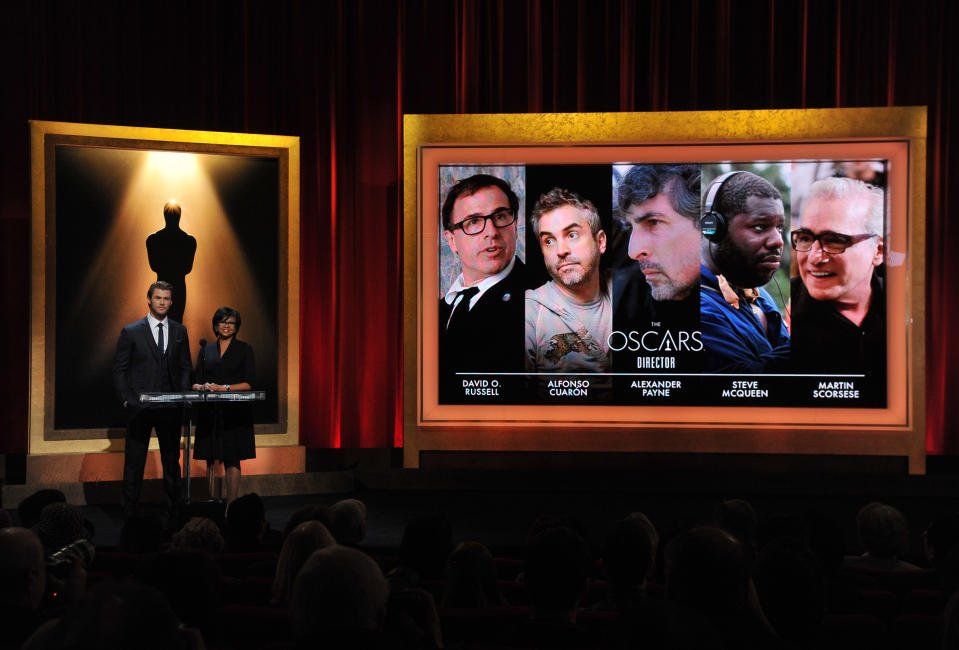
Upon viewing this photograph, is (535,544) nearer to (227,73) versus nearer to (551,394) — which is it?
(551,394)

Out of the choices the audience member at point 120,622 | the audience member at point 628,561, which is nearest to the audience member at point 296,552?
the audience member at point 628,561

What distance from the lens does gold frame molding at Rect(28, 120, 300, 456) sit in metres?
7.34

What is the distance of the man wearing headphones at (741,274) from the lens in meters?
7.80

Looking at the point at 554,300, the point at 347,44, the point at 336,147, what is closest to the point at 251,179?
the point at 336,147

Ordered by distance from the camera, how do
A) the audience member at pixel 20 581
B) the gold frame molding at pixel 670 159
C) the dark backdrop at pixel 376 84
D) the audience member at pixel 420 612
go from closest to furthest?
1. the audience member at pixel 20 581
2. the audience member at pixel 420 612
3. the gold frame molding at pixel 670 159
4. the dark backdrop at pixel 376 84

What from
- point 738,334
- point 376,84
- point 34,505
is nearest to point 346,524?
point 34,505

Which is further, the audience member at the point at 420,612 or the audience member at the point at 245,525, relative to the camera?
the audience member at the point at 245,525

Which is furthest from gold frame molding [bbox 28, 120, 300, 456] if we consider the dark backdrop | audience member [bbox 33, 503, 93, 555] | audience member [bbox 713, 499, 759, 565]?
audience member [bbox 713, 499, 759, 565]

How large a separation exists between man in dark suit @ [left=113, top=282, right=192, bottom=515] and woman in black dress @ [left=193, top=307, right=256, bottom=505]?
0.16m

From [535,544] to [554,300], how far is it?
5.64 m

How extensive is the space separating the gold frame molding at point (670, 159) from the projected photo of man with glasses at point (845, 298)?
0.20 m

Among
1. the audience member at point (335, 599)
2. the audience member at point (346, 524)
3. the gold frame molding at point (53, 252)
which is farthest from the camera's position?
the gold frame molding at point (53, 252)

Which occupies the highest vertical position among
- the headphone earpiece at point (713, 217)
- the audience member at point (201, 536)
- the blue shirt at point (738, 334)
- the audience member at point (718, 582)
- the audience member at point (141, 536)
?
the headphone earpiece at point (713, 217)

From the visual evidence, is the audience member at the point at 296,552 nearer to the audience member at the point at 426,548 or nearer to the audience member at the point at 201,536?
the audience member at the point at 426,548
